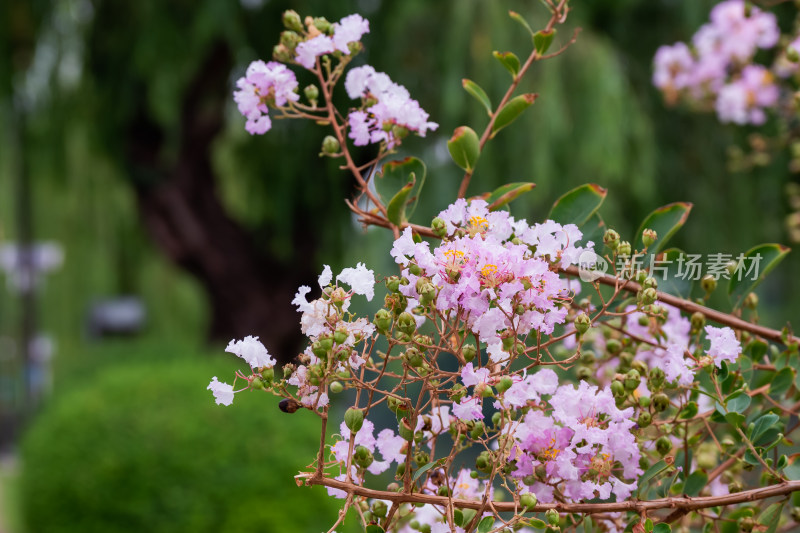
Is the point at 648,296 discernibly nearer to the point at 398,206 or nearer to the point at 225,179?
the point at 398,206

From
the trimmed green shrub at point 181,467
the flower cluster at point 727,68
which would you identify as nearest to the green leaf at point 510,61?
the flower cluster at point 727,68

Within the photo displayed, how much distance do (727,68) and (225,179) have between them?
9.48 feet

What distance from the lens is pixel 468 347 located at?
47 cm

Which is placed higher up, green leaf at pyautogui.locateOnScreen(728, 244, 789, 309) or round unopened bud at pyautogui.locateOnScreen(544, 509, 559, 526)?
green leaf at pyautogui.locateOnScreen(728, 244, 789, 309)

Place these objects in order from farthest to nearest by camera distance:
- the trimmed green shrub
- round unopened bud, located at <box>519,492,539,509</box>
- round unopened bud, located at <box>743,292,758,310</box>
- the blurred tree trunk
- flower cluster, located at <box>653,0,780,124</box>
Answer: the blurred tree trunk, the trimmed green shrub, flower cluster, located at <box>653,0,780,124</box>, round unopened bud, located at <box>743,292,758,310</box>, round unopened bud, located at <box>519,492,539,509</box>

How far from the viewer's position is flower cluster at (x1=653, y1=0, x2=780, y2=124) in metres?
1.59

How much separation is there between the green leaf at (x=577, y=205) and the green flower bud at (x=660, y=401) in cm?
14

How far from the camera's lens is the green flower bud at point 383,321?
45 cm

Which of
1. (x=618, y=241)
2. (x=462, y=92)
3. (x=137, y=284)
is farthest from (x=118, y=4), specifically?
(x=618, y=241)

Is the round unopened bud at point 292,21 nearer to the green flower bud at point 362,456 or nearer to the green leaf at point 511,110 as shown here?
the green leaf at point 511,110

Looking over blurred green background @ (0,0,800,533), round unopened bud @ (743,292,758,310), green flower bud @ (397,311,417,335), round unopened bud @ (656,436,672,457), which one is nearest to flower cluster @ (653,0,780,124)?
blurred green background @ (0,0,800,533)

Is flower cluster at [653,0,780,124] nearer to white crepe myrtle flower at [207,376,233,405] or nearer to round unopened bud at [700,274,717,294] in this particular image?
round unopened bud at [700,274,717,294]

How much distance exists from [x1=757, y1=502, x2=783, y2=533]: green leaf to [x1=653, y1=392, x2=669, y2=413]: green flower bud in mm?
110

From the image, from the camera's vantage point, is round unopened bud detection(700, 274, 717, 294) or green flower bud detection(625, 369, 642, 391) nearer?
green flower bud detection(625, 369, 642, 391)
